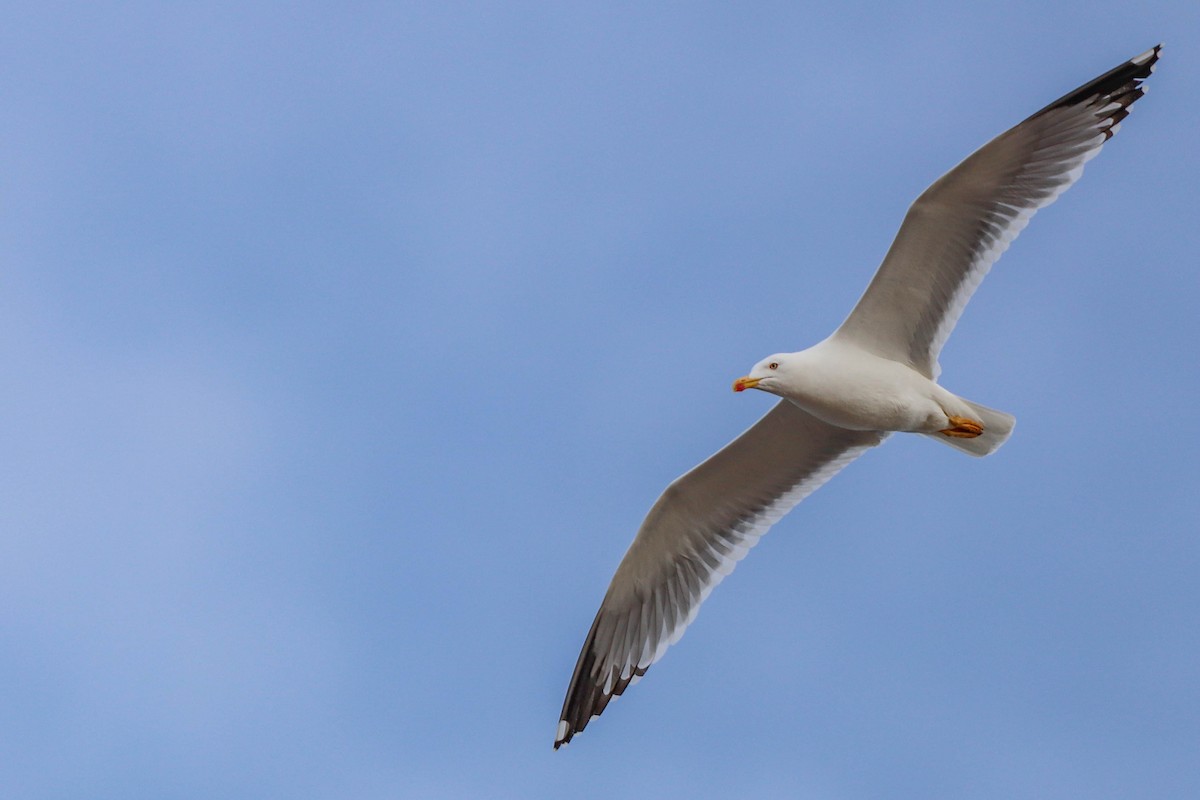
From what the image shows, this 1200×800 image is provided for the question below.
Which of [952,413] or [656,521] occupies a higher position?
[656,521]

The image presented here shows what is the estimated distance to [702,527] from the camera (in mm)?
10781

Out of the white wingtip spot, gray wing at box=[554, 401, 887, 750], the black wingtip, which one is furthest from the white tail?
the white wingtip spot

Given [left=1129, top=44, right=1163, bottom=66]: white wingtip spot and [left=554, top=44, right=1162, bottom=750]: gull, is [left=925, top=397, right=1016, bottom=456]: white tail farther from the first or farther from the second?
[left=1129, top=44, right=1163, bottom=66]: white wingtip spot

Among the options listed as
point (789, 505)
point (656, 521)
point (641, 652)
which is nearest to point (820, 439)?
point (789, 505)

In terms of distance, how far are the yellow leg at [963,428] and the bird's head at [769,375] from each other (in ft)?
3.72

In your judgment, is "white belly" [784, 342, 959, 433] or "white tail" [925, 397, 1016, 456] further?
"white tail" [925, 397, 1016, 456]

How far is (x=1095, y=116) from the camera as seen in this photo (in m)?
9.56

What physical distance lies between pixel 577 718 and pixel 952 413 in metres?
3.71

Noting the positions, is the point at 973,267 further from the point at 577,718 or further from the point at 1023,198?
the point at 577,718

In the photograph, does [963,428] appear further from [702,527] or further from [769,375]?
[702,527]

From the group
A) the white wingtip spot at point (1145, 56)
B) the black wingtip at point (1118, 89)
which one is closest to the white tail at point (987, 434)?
the black wingtip at point (1118, 89)

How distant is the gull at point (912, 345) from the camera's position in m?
9.54

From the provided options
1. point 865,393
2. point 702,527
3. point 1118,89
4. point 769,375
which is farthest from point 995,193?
point 702,527

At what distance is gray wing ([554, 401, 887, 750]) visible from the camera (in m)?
10.5
